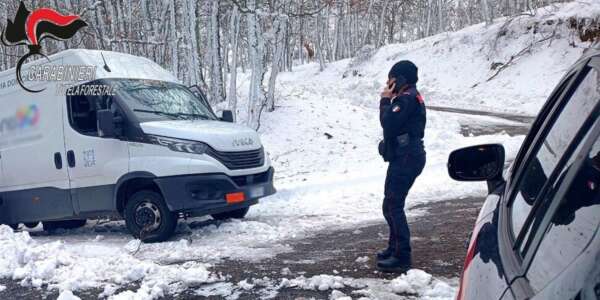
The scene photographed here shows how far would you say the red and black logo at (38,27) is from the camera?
601 inches

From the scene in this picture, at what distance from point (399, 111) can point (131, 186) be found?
13.6 feet

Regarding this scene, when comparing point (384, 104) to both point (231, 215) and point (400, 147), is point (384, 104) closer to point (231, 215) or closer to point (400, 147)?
point (400, 147)

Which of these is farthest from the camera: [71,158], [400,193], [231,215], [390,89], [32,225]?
[32,225]

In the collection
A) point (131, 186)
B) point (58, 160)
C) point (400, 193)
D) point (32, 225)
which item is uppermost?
point (400, 193)

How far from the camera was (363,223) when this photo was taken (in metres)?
7.75

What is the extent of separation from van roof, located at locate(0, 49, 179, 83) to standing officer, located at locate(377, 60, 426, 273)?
14.5 feet

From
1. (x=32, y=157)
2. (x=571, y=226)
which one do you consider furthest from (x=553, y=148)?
(x=32, y=157)

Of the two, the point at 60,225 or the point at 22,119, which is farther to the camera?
the point at 60,225

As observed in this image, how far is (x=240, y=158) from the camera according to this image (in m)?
7.43

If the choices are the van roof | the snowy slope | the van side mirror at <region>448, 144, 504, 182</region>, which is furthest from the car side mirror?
the snowy slope

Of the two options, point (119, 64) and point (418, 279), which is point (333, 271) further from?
point (119, 64)

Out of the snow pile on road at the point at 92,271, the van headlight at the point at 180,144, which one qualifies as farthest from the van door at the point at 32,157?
the van headlight at the point at 180,144

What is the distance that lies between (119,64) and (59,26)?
10644mm

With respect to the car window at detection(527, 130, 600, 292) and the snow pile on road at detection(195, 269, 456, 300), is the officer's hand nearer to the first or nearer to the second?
the snow pile on road at detection(195, 269, 456, 300)
